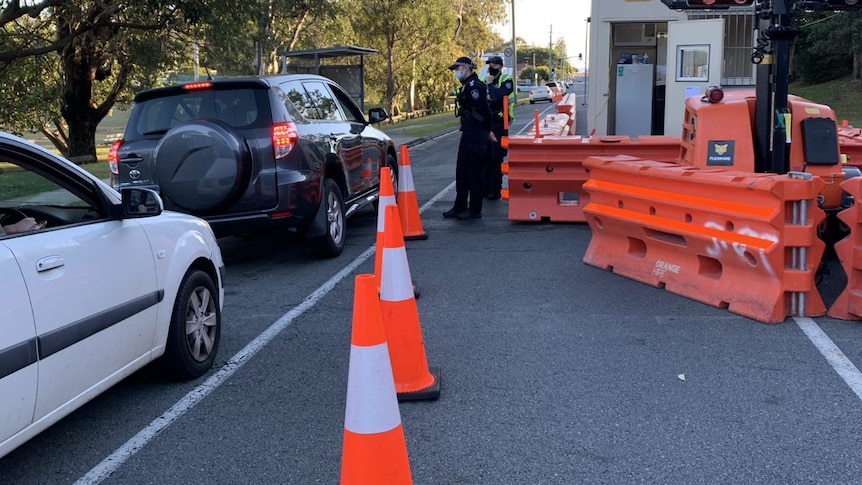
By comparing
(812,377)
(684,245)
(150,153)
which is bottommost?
(812,377)

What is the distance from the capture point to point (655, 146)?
10125 mm

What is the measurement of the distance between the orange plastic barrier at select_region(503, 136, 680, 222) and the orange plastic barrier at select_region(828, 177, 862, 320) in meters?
4.15

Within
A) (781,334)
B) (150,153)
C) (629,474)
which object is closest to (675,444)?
(629,474)

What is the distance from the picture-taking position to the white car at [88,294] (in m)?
3.46

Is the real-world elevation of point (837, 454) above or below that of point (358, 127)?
below

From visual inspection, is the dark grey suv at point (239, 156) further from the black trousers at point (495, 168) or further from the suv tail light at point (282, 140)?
the black trousers at point (495, 168)

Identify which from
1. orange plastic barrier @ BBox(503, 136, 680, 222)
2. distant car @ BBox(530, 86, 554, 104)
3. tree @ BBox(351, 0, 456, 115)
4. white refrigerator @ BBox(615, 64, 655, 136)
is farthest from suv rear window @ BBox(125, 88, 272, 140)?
distant car @ BBox(530, 86, 554, 104)

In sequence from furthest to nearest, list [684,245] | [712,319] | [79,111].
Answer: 1. [79,111]
2. [684,245]
3. [712,319]

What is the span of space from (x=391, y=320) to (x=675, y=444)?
164cm

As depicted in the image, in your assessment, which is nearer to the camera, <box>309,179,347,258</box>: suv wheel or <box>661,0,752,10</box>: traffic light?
<box>661,0,752,10</box>: traffic light

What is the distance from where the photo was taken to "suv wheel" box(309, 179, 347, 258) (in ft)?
27.8

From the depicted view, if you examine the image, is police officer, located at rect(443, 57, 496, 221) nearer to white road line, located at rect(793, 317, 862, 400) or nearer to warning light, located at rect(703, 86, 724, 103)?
warning light, located at rect(703, 86, 724, 103)

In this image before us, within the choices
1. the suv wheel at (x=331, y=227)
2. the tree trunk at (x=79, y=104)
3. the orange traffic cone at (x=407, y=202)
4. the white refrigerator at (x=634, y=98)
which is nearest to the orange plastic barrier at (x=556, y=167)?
the orange traffic cone at (x=407, y=202)

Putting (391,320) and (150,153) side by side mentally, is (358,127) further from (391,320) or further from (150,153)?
(391,320)
